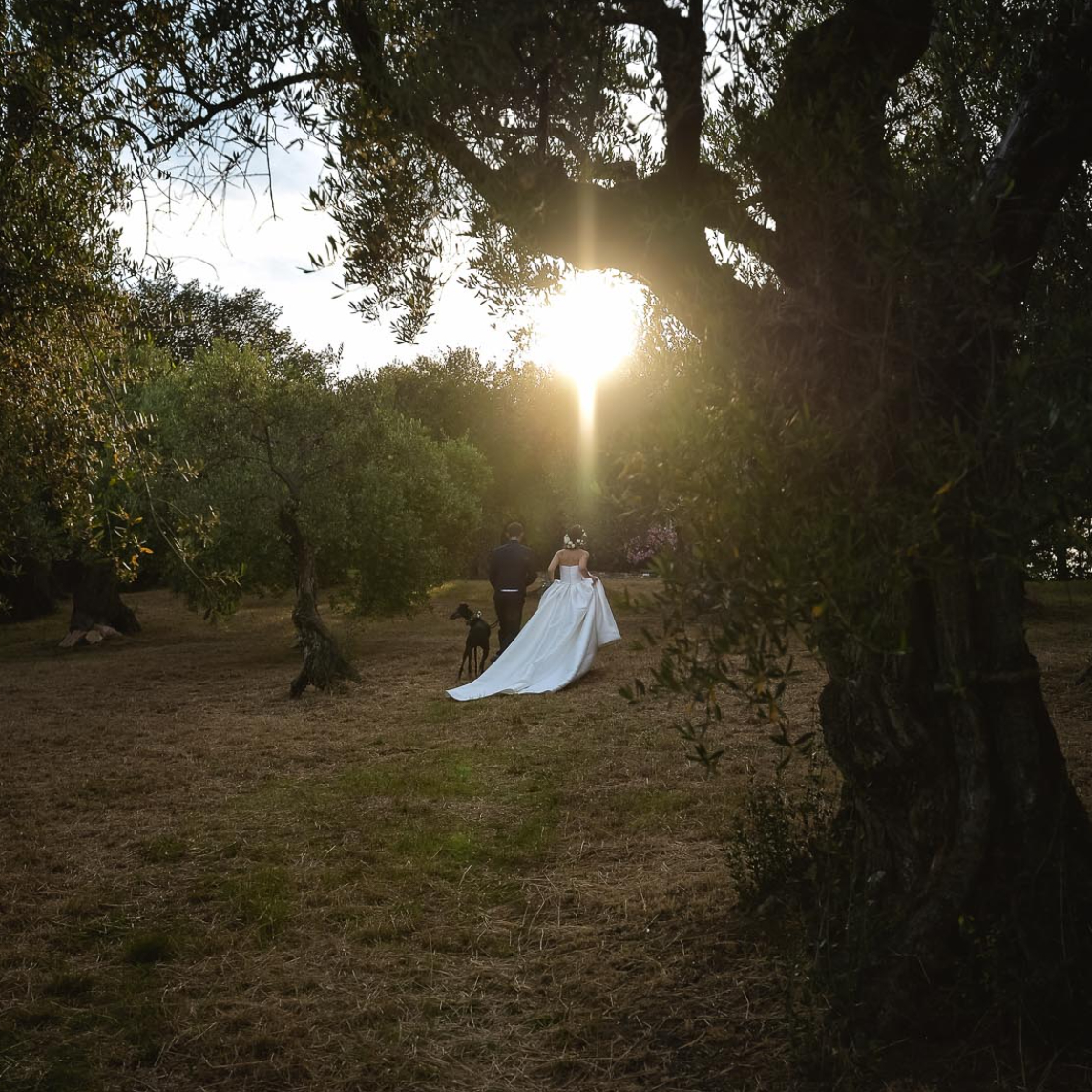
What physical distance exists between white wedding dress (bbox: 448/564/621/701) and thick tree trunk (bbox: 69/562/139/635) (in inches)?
581

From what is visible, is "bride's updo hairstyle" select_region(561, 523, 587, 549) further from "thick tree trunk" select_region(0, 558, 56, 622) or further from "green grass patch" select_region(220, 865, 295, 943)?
"thick tree trunk" select_region(0, 558, 56, 622)

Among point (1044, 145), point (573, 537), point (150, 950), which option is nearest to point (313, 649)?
point (573, 537)

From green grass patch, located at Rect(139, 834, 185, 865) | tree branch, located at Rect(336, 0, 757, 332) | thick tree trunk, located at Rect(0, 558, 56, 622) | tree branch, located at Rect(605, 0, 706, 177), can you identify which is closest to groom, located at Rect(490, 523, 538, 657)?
green grass patch, located at Rect(139, 834, 185, 865)

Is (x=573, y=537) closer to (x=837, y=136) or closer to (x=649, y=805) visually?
(x=649, y=805)

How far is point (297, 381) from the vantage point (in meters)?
20.5

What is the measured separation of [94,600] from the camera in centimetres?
2805

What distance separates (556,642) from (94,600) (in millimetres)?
16408

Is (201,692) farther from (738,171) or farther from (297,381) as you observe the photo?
(738,171)

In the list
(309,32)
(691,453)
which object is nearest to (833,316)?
(691,453)

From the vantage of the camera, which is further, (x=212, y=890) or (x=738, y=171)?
(x=212, y=890)

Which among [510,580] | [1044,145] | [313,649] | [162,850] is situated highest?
[1044,145]

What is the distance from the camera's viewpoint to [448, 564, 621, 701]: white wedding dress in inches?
665

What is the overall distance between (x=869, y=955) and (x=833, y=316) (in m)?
2.72

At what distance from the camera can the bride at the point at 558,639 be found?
16.9m
